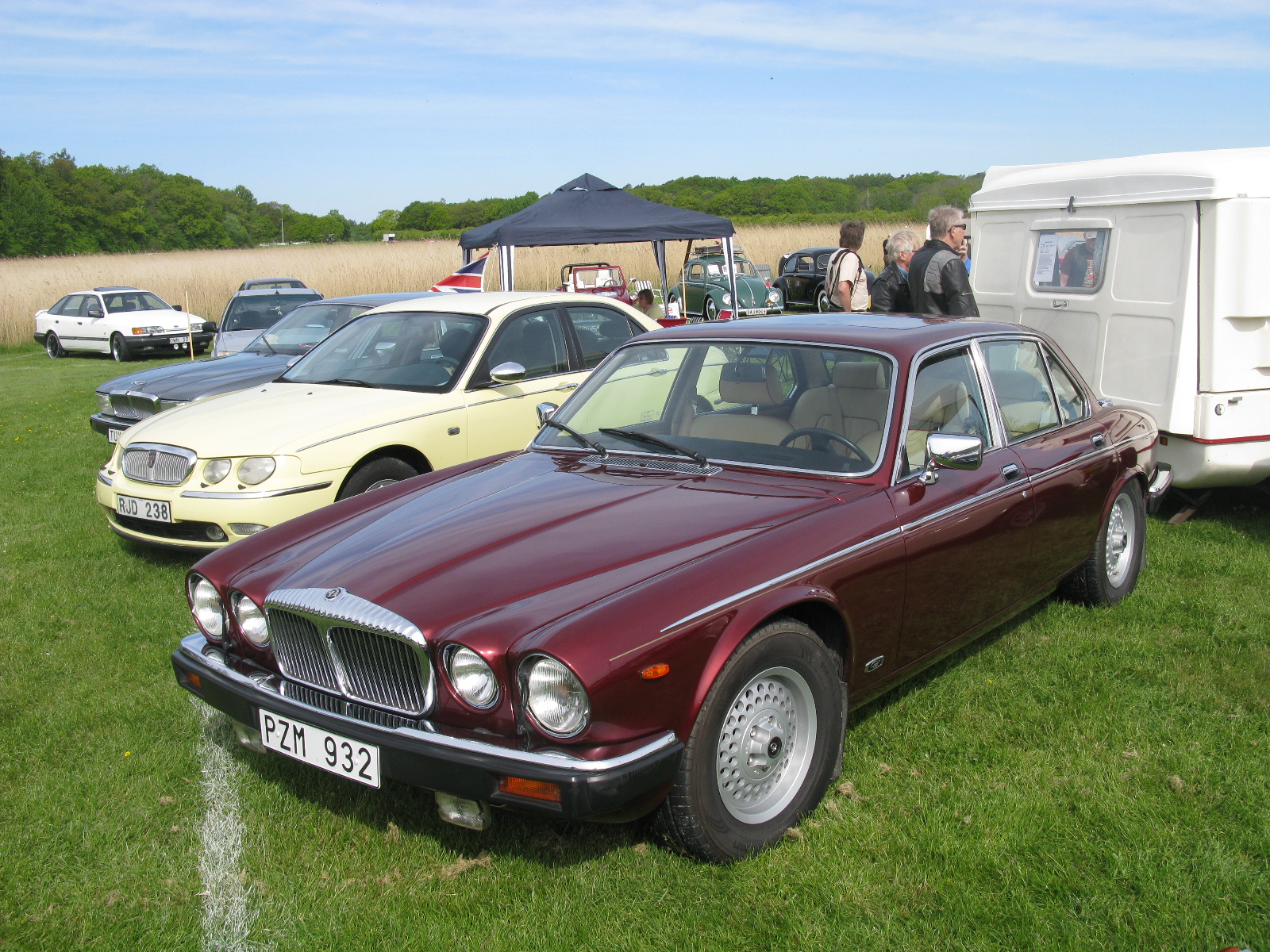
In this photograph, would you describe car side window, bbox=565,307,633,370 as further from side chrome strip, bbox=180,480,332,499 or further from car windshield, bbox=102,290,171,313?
car windshield, bbox=102,290,171,313

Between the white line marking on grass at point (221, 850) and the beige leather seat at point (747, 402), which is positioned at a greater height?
the beige leather seat at point (747, 402)

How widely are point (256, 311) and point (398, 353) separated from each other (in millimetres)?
8459

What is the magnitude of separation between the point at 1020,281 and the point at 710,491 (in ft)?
16.2

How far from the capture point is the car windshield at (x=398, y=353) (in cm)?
640

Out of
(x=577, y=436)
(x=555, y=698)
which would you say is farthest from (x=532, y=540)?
(x=577, y=436)

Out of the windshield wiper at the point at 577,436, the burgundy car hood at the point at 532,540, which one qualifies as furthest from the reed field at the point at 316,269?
the burgundy car hood at the point at 532,540

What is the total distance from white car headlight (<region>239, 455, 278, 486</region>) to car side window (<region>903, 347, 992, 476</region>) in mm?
3562

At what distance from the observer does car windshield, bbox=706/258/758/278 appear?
24.0m

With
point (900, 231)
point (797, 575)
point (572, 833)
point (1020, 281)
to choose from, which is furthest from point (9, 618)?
point (1020, 281)

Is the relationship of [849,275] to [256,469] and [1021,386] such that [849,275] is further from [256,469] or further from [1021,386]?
[256,469]

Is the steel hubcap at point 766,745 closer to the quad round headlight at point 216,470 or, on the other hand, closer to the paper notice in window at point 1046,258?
the quad round headlight at point 216,470

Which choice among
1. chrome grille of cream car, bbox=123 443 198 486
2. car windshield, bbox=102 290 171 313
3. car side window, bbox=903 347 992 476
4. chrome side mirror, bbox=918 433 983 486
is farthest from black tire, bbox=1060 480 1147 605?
car windshield, bbox=102 290 171 313

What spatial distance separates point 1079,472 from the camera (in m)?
4.48

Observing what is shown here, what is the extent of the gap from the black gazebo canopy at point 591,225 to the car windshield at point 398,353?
6835 millimetres
